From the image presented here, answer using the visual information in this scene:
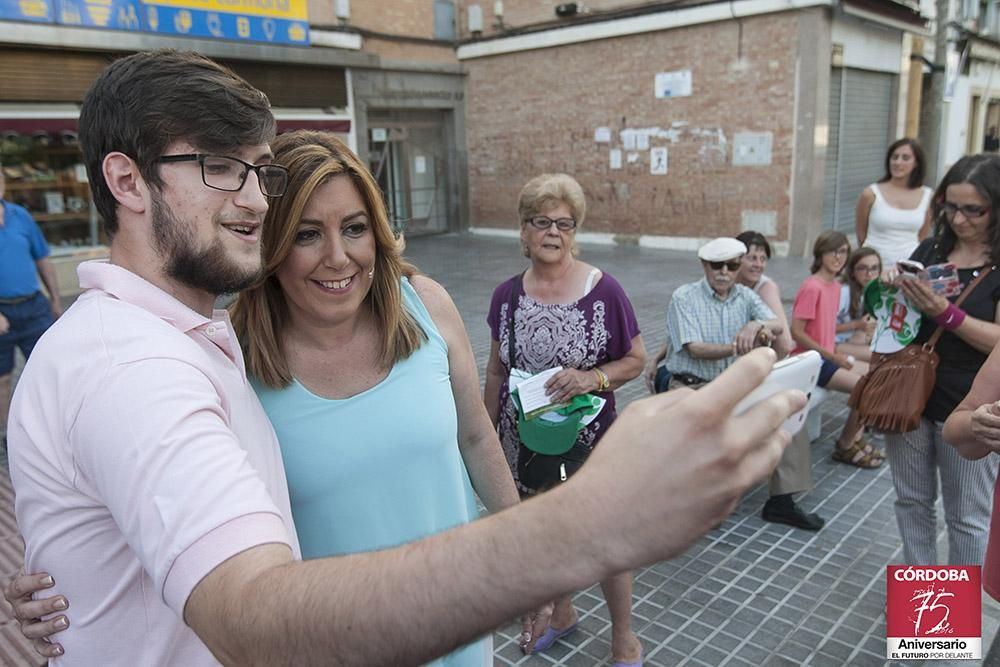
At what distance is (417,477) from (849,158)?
598 inches

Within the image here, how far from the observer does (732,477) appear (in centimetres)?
76

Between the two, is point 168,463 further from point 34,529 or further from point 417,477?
point 417,477

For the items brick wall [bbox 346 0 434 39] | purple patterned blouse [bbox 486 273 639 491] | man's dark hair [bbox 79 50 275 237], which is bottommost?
purple patterned blouse [bbox 486 273 639 491]

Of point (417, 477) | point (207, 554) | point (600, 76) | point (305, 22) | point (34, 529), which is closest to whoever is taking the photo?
point (207, 554)

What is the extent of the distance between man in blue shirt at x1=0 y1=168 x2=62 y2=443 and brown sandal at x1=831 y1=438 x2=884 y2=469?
18.7 ft

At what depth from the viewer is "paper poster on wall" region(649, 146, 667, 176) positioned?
14.5 metres

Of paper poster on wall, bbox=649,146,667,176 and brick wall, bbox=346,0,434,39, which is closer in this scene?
paper poster on wall, bbox=649,146,667,176

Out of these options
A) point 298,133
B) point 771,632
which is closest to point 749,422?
point 298,133

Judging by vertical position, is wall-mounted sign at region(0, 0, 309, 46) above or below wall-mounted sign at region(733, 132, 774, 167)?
above

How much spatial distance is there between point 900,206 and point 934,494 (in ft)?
12.1

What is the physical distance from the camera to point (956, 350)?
9.84 ft

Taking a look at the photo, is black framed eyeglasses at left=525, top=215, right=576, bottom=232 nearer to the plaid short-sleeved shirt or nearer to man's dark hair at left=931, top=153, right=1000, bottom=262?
the plaid short-sleeved shirt

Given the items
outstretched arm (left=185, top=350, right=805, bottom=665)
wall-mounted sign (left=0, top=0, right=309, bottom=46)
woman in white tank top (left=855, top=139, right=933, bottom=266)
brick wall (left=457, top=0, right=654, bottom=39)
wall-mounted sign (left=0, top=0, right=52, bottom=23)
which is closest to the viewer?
outstretched arm (left=185, top=350, right=805, bottom=665)

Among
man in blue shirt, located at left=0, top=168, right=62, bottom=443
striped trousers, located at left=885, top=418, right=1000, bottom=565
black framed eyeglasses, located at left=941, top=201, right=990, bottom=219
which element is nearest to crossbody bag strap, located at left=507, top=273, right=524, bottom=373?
striped trousers, located at left=885, top=418, right=1000, bottom=565
